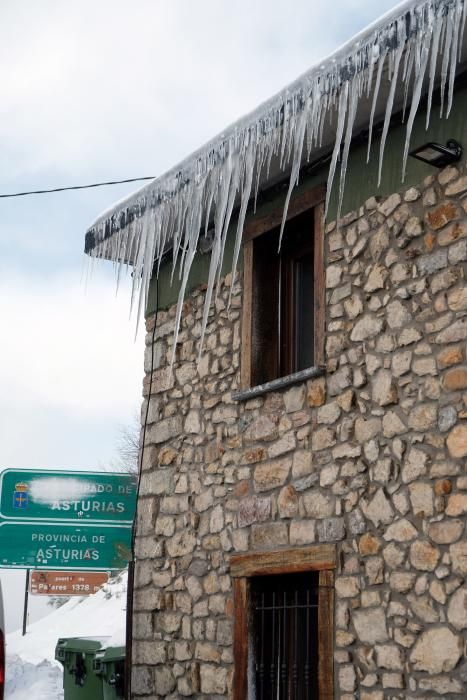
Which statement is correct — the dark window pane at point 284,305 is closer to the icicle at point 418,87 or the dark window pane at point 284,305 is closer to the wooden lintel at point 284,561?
the wooden lintel at point 284,561

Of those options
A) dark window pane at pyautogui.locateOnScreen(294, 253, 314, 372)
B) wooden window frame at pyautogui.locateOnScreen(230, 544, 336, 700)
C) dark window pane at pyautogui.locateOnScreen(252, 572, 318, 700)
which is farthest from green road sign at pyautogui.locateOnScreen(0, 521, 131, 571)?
dark window pane at pyautogui.locateOnScreen(294, 253, 314, 372)

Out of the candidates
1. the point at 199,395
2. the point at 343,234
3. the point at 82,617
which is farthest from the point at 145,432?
the point at 82,617

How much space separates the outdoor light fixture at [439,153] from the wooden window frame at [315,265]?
1063 mm

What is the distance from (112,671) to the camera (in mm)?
8836

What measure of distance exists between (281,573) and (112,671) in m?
Answer: 2.49

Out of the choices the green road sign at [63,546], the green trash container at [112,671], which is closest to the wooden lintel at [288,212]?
the green road sign at [63,546]

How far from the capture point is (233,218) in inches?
324

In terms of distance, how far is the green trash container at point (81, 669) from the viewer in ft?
30.5

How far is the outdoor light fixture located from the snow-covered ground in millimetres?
5163

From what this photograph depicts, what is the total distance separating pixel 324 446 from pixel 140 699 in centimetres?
267

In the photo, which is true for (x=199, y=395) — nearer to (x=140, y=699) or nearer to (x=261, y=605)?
(x=261, y=605)

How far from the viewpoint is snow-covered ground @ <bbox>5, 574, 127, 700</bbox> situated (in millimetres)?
15398

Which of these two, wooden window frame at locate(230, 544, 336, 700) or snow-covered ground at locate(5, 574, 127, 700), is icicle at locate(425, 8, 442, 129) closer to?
wooden window frame at locate(230, 544, 336, 700)

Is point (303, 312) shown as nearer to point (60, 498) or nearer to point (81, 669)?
point (60, 498)
